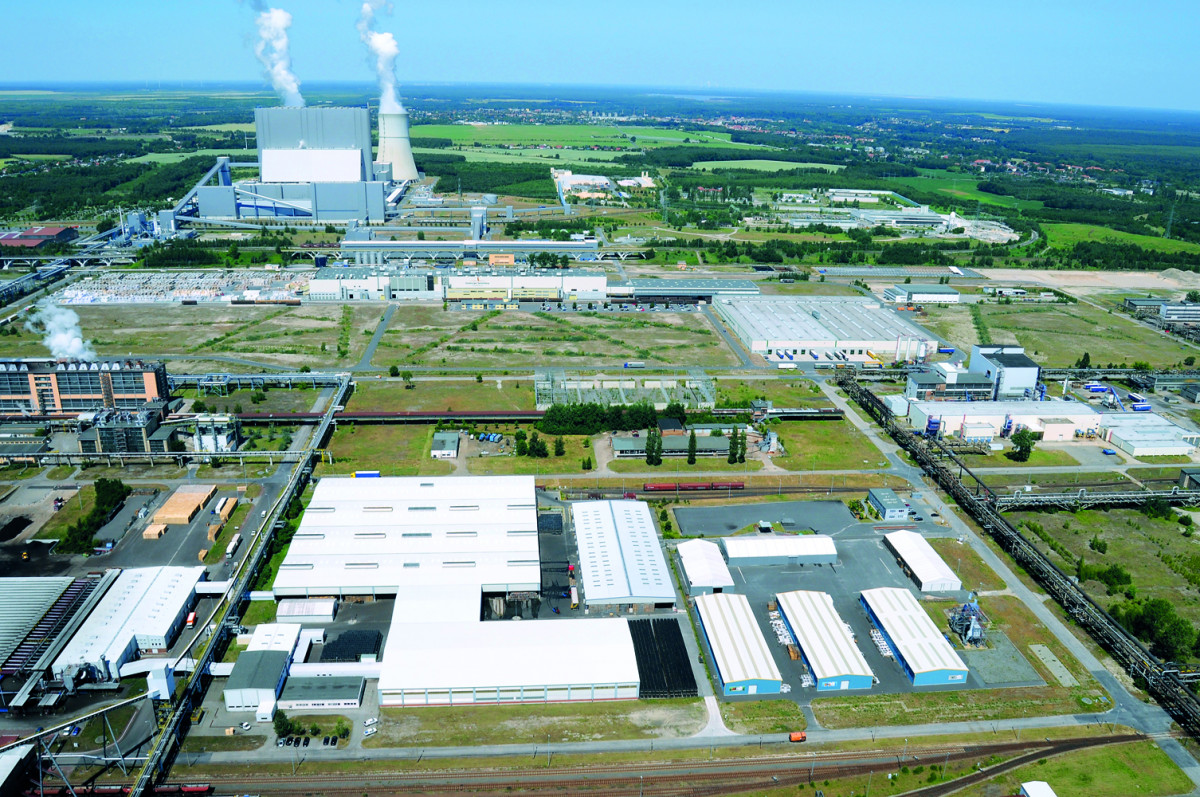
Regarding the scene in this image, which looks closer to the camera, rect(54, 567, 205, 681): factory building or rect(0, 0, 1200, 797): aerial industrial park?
rect(0, 0, 1200, 797): aerial industrial park

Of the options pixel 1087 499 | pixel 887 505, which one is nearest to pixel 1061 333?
pixel 1087 499

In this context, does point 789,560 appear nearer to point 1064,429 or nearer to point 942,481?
point 942,481

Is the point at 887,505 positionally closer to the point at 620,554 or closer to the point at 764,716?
the point at 620,554

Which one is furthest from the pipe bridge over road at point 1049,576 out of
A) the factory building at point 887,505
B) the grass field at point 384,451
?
the grass field at point 384,451

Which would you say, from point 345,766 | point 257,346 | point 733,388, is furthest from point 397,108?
point 345,766

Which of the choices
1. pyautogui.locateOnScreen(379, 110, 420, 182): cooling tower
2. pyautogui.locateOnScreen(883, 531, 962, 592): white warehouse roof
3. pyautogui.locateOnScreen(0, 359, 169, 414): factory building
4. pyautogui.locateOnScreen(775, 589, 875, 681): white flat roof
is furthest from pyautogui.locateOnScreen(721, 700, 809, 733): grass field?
pyautogui.locateOnScreen(379, 110, 420, 182): cooling tower

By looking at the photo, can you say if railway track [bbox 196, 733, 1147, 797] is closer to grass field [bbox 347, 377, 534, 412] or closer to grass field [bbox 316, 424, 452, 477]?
grass field [bbox 316, 424, 452, 477]

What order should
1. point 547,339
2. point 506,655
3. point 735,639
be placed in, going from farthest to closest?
point 547,339, point 735,639, point 506,655
